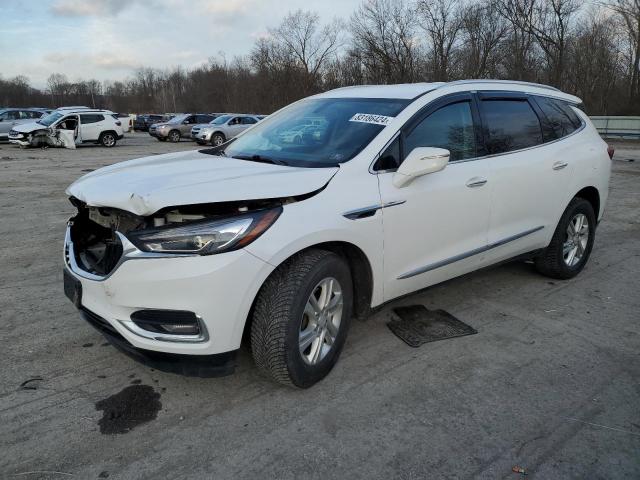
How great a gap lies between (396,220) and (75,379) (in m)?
2.26

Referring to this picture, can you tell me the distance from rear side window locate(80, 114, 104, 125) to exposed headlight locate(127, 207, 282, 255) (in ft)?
80.5

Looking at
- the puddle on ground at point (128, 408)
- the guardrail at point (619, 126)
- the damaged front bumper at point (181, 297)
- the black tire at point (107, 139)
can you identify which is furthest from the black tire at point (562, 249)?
the guardrail at point (619, 126)

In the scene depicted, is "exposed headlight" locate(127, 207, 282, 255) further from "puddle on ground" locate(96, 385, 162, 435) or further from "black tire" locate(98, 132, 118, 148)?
"black tire" locate(98, 132, 118, 148)

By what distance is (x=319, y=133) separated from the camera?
363 cm

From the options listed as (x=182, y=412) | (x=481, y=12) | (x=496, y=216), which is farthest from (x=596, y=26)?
(x=182, y=412)

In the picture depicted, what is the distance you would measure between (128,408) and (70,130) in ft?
78.6

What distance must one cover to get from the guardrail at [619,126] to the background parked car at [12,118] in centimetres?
3220

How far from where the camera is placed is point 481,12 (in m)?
43.2

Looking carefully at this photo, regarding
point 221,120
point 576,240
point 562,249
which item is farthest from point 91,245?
point 221,120

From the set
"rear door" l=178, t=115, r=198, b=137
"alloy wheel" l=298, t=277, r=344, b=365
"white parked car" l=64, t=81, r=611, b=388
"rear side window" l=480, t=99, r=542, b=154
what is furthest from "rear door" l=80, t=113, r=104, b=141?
"alloy wheel" l=298, t=277, r=344, b=365

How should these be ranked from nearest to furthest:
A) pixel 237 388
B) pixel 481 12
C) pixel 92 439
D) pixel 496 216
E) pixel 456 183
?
pixel 92 439 < pixel 237 388 < pixel 456 183 < pixel 496 216 < pixel 481 12

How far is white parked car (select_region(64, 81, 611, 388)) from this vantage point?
102 inches

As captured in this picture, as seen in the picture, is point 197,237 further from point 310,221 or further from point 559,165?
point 559,165

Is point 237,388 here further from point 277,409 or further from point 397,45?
point 397,45
